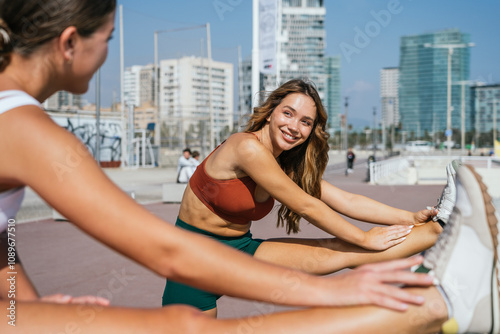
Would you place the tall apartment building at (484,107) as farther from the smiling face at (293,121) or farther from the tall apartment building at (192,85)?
the smiling face at (293,121)

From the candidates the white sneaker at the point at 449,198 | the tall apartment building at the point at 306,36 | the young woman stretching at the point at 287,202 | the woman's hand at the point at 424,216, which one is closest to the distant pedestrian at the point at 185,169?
the young woman stretching at the point at 287,202

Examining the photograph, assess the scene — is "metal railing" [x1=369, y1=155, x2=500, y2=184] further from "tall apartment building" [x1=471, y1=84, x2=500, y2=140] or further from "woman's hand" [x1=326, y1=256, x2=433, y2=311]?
"tall apartment building" [x1=471, y1=84, x2=500, y2=140]

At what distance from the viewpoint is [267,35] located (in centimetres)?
1162

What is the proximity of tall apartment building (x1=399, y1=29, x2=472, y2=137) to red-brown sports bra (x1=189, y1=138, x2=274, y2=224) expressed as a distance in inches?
3353

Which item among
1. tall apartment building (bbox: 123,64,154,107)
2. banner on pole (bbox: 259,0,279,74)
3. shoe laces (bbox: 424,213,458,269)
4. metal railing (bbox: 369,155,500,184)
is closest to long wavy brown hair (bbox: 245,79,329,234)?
shoe laces (bbox: 424,213,458,269)

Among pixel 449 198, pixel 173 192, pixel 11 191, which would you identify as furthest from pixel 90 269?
pixel 173 192

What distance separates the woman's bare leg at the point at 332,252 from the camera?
2363 mm

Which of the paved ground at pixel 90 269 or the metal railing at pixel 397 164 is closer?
the paved ground at pixel 90 269

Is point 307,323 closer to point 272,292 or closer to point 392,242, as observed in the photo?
point 272,292

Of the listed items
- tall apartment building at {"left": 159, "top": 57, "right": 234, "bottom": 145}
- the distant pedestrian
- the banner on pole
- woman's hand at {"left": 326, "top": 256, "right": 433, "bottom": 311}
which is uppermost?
tall apartment building at {"left": 159, "top": 57, "right": 234, "bottom": 145}

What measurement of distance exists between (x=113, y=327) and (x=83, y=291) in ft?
14.0

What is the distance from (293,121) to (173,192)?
35.8 ft

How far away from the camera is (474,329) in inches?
53.3

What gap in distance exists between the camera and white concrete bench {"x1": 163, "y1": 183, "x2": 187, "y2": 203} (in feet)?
43.9
